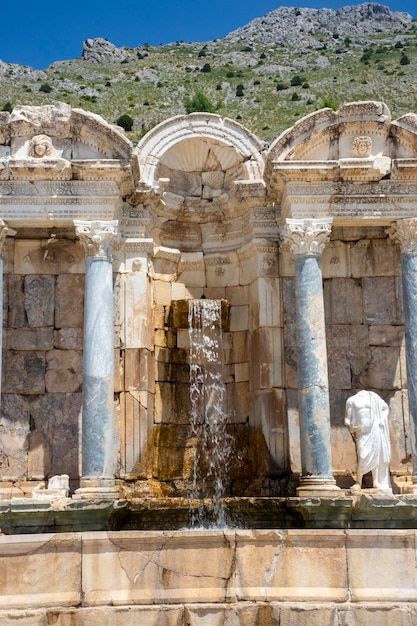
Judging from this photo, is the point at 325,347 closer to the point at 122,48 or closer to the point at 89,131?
the point at 89,131

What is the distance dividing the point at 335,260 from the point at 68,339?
4636 millimetres

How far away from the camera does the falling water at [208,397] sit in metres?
13.8

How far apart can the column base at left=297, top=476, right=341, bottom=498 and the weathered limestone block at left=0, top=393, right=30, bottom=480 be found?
444 cm

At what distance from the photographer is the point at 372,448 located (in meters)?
12.4

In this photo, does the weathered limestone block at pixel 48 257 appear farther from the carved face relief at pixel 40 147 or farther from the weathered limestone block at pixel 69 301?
the carved face relief at pixel 40 147

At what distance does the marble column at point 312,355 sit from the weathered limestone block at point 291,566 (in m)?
3.22

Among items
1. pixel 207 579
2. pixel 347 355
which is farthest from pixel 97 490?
pixel 347 355

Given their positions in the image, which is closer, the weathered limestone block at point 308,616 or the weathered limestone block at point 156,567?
the weathered limestone block at point 308,616

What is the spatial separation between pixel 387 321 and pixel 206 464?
3823 millimetres

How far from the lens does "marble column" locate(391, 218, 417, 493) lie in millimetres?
12719

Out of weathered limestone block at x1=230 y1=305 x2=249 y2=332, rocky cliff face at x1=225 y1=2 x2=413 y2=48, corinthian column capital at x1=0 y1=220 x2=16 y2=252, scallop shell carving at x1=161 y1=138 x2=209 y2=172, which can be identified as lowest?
weathered limestone block at x1=230 y1=305 x2=249 y2=332

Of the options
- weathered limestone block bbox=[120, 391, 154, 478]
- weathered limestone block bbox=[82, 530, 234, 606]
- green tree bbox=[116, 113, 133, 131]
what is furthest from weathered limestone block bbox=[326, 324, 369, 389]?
green tree bbox=[116, 113, 133, 131]

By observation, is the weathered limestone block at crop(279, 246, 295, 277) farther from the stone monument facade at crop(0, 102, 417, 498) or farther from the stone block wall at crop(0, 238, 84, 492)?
the stone block wall at crop(0, 238, 84, 492)

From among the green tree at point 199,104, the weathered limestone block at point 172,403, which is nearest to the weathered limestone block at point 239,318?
the weathered limestone block at point 172,403
